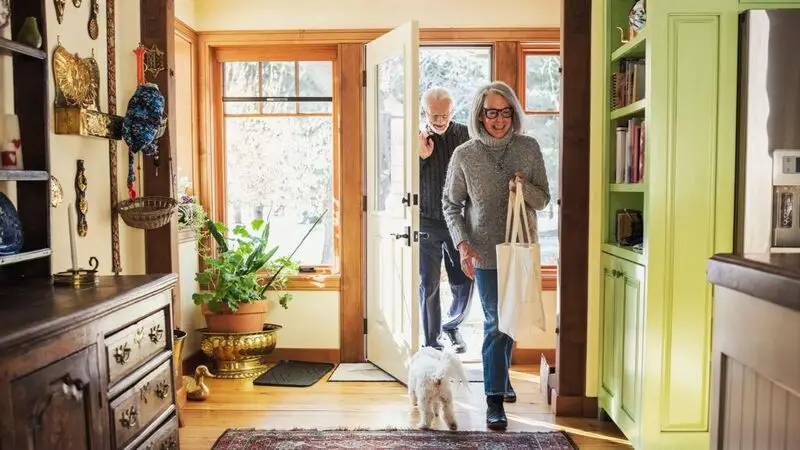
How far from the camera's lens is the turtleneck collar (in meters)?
3.01

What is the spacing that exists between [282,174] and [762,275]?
3.42 meters

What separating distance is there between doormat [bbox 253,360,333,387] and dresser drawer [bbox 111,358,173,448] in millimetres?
1695

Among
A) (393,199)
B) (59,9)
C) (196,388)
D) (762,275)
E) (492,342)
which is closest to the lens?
(762,275)

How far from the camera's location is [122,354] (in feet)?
5.76

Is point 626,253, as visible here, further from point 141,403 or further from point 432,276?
point 141,403

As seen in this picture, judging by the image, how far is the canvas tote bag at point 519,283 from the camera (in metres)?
2.84

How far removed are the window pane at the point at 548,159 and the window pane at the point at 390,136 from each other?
0.91 metres

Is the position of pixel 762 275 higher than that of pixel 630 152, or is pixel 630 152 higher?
pixel 630 152

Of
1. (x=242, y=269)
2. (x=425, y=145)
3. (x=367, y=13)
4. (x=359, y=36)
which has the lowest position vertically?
(x=242, y=269)

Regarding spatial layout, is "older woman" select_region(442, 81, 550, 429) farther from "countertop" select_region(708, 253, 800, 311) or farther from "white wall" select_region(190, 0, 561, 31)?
"countertop" select_region(708, 253, 800, 311)

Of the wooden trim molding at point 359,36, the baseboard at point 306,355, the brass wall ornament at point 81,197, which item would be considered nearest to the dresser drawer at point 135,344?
the brass wall ornament at point 81,197

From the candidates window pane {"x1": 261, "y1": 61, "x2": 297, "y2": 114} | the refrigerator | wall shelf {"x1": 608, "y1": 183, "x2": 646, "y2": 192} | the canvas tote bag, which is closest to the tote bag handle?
the canvas tote bag

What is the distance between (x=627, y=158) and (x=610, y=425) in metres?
1.25

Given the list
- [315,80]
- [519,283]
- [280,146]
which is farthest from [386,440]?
[315,80]
